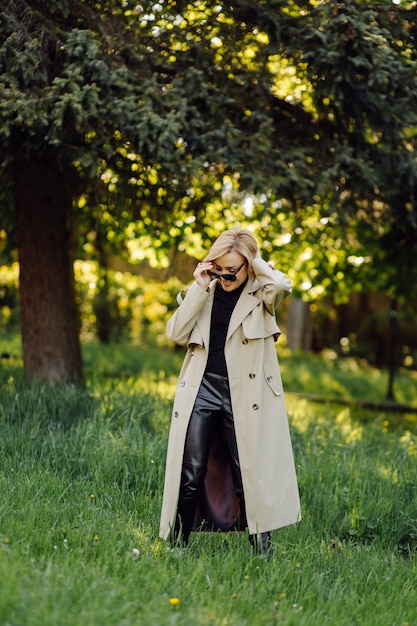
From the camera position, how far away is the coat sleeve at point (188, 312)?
Answer: 4.15 m

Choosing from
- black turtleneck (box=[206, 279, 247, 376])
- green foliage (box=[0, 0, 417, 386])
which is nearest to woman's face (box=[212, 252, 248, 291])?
black turtleneck (box=[206, 279, 247, 376])

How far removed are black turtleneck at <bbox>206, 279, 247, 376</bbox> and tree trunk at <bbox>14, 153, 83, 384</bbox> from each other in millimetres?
3719

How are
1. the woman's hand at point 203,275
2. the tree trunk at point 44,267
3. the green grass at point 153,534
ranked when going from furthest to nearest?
the tree trunk at point 44,267
the woman's hand at point 203,275
the green grass at point 153,534

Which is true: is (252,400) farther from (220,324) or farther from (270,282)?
(270,282)

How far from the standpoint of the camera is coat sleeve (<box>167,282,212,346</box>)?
415cm

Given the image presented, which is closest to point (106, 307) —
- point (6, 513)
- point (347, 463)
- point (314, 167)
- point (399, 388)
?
point (399, 388)

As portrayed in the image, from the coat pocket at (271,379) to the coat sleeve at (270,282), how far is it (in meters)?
0.36

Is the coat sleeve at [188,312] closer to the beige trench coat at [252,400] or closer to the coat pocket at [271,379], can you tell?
the beige trench coat at [252,400]

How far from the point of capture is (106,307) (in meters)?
17.0

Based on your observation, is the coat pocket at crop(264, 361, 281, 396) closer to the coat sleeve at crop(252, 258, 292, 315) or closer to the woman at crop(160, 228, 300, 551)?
the woman at crop(160, 228, 300, 551)

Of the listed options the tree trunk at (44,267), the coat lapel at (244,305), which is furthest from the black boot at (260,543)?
the tree trunk at (44,267)

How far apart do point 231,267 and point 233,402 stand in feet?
2.44

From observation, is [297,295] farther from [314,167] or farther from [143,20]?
[143,20]

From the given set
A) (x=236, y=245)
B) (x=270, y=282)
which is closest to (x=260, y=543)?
(x=270, y=282)
